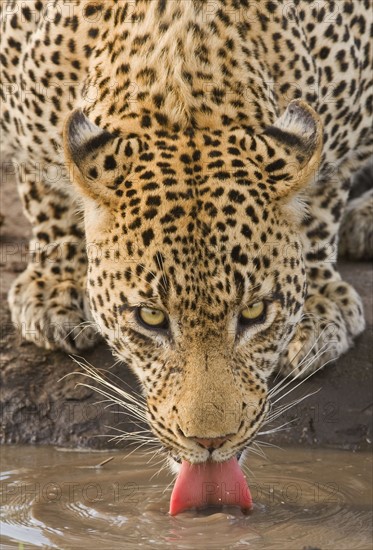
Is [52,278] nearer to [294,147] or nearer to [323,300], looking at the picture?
[323,300]

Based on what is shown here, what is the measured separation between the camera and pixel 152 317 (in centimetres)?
624

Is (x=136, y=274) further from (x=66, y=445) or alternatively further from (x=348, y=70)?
(x=348, y=70)

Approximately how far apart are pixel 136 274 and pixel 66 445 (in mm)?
1982

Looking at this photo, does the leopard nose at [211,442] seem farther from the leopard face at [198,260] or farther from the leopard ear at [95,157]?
the leopard ear at [95,157]

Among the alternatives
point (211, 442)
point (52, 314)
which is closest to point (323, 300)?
point (52, 314)

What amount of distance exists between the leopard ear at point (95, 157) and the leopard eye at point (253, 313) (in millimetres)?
884

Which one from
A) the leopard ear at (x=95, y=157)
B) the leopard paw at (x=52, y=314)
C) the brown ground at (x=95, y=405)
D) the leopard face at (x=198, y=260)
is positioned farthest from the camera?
the leopard paw at (x=52, y=314)

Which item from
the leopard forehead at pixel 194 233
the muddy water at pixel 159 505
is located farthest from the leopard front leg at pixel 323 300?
the leopard forehead at pixel 194 233

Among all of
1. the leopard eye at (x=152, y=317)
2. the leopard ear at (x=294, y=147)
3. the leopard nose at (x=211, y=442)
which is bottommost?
the leopard nose at (x=211, y=442)

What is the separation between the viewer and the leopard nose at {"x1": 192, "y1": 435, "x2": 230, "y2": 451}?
5.90m

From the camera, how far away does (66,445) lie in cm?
779

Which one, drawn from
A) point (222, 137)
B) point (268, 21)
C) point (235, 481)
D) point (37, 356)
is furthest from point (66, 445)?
point (268, 21)

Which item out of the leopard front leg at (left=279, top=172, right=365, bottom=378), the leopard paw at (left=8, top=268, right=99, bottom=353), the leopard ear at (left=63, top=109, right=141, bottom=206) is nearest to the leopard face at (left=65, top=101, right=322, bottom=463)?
the leopard ear at (left=63, top=109, right=141, bottom=206)

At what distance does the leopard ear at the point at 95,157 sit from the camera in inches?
248
